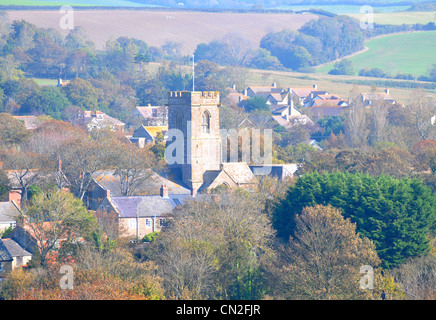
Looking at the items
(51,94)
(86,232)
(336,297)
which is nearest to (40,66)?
(51,94)

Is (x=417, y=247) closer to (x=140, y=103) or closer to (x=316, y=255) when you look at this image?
(x=316, y=255)

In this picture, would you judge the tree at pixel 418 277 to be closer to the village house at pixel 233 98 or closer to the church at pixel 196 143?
the church at pixel 196 143

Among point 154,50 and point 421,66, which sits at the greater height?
point 154,50

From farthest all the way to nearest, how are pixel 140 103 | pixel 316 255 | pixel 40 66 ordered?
pixel 40 66
pixel 140 103
pixel 316 255

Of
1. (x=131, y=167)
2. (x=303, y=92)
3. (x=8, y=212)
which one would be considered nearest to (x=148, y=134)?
(x=131, y=167)

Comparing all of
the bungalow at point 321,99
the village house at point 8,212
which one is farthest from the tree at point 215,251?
the bungalow at point 321,99

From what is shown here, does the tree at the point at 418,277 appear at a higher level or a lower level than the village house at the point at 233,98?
lower

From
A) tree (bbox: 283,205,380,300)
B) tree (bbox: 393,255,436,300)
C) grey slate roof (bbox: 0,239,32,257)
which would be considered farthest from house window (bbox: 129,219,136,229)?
tree (bbox: 393,255,436,300)
